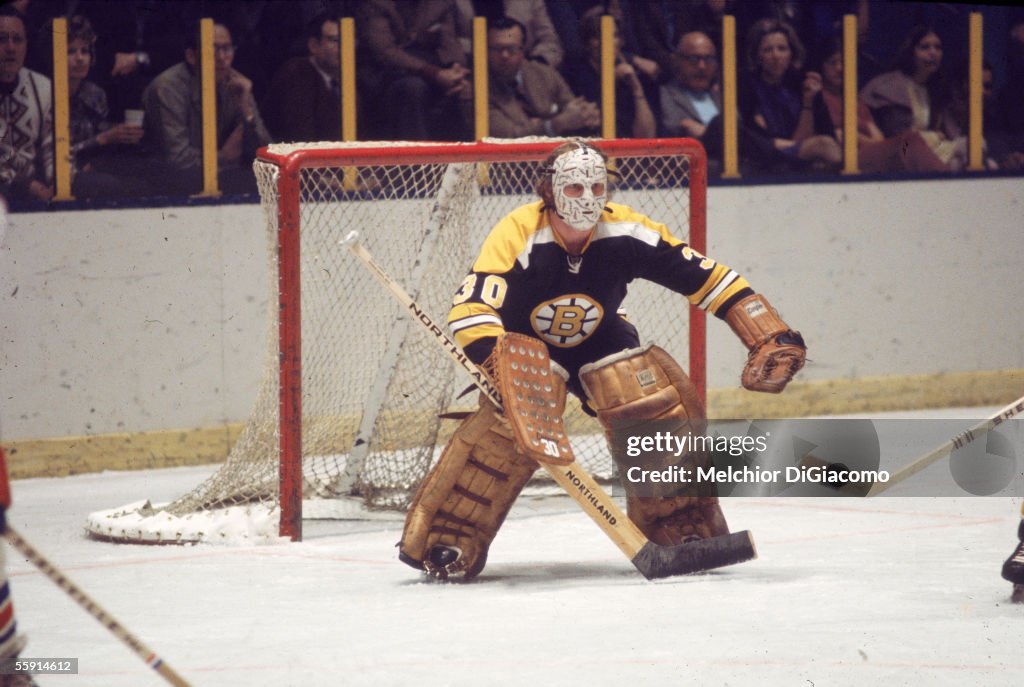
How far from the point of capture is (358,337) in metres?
6.17

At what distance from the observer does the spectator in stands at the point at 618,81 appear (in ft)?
24.3

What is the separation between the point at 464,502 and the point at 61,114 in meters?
2.49

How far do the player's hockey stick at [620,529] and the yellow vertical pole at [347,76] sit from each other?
2.30m

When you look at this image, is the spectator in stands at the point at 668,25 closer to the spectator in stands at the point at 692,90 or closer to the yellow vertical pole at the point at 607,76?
the spectator in stands at the point at 692,90

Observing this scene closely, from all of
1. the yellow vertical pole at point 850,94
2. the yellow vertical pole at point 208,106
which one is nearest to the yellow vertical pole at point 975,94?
→ the yellow vertical pole at point 850,94

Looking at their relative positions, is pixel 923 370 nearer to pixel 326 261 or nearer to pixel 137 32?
pixel 326 261

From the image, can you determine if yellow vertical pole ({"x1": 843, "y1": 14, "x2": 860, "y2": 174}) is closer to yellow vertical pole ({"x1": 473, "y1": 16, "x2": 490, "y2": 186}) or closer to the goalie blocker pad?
yellow vertical pole ({"x1": 473, "y1": 16, "x2": 490, "y2": 186})

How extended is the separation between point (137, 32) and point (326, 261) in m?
1.04

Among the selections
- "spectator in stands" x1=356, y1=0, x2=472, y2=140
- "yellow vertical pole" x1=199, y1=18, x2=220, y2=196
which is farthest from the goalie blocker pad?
"spectator in stands" x1=356, y1=0, x2=472, y2=140

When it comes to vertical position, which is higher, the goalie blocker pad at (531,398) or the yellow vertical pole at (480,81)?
the yellow vertical pole at (480,81)

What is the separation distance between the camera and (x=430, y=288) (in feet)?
19.8

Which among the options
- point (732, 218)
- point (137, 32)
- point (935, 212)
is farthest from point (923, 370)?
point (137, 32)
